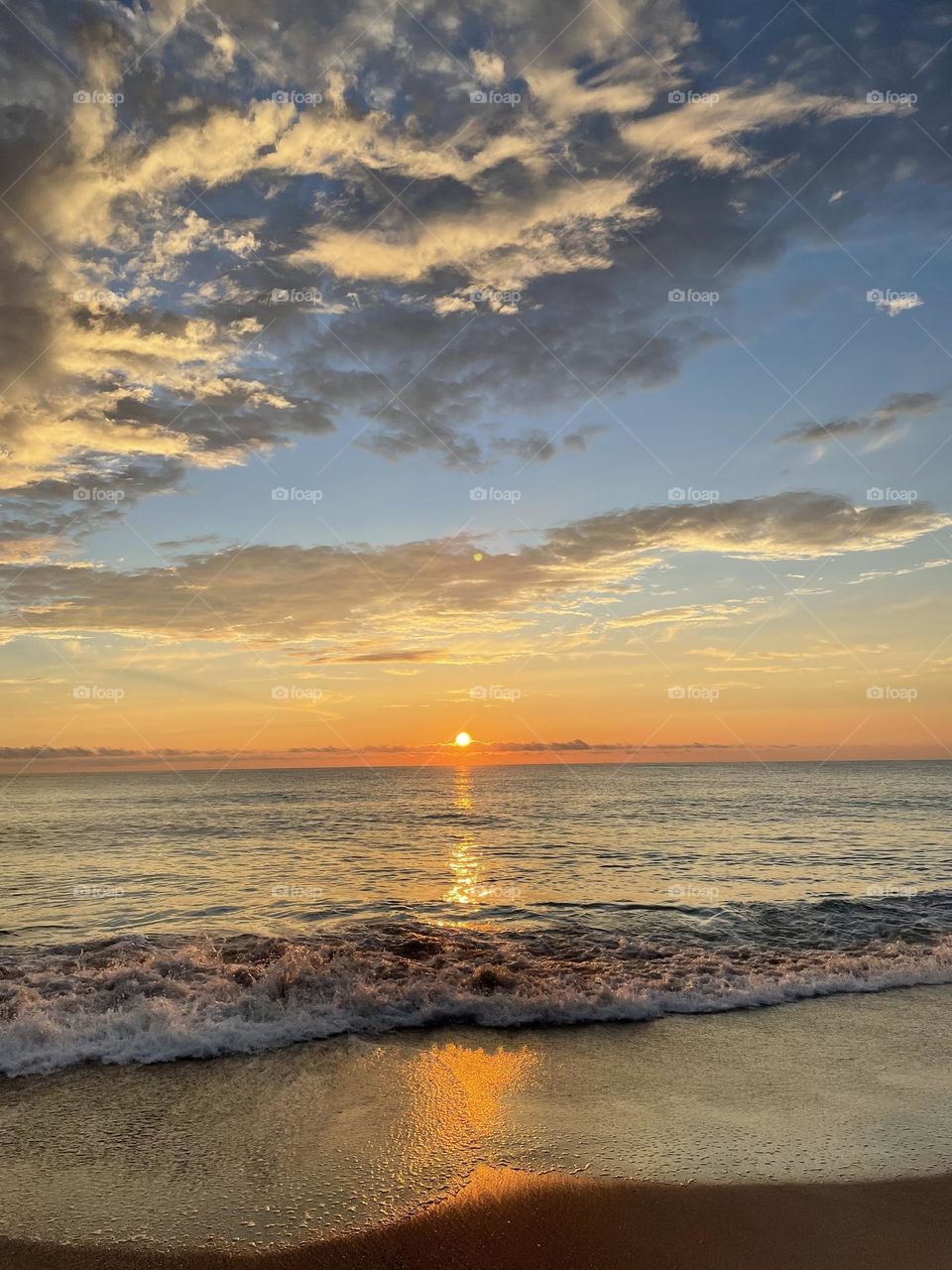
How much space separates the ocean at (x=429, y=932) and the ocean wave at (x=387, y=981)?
1.6 inches

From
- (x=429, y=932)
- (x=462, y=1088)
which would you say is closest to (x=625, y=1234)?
(x=462, y=1088)

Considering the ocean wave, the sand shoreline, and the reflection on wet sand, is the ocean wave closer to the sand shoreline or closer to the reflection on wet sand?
the reflection on wet sand

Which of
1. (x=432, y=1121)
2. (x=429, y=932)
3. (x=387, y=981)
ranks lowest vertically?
(x=429, y=932)

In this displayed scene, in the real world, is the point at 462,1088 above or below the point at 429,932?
above

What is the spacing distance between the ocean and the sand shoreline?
447 centimetres

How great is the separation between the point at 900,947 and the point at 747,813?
130 ft

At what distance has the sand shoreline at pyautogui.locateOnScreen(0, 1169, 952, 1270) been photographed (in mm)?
5328

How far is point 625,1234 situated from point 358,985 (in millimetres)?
6478

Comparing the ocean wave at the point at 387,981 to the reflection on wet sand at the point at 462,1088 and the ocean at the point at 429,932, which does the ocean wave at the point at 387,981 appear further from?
the reflection on wet sand at the point at 462,1088

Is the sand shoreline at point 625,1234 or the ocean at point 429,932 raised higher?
the sand shoreline at point 625,1234

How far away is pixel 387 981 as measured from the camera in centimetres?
1162

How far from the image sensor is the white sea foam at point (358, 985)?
32.4ft

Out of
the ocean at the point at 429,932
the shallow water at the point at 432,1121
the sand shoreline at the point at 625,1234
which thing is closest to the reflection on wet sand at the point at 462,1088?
the shallow water at the point at 432,1121

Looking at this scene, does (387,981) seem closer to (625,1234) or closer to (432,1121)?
(432,1121)
